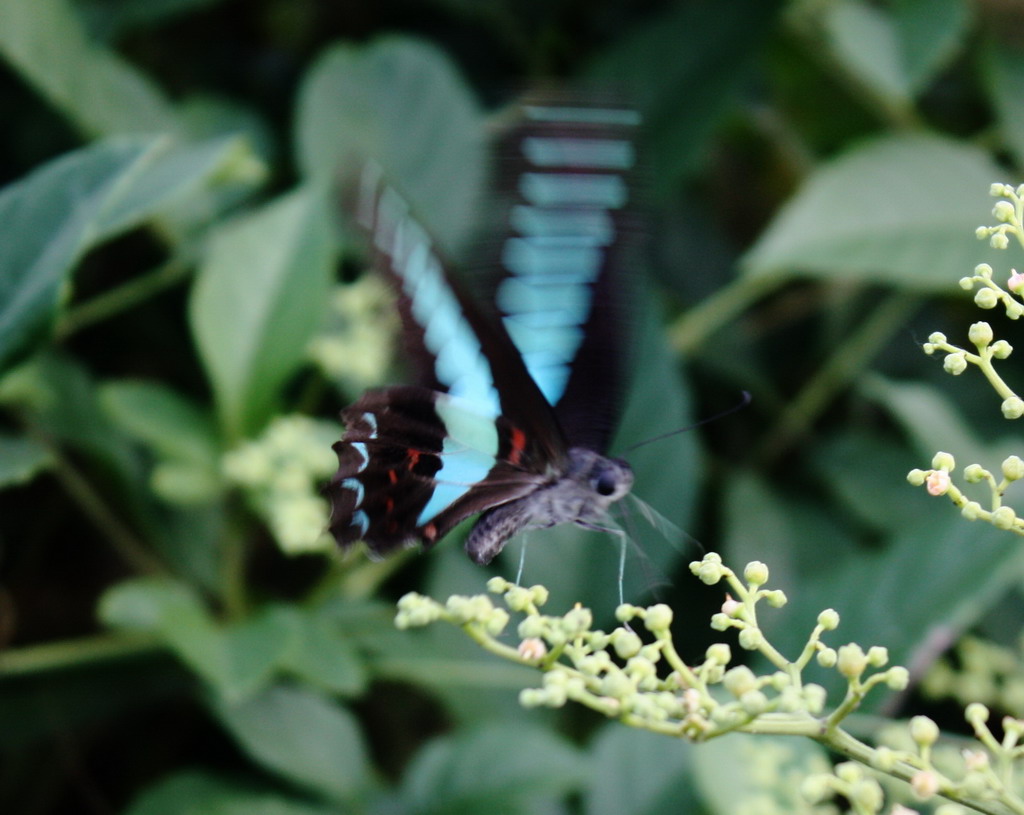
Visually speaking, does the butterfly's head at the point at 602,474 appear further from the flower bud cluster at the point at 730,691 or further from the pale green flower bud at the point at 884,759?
the pale green flower bud at the point at 884,759

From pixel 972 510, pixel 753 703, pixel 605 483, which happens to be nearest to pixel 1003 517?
pixel 972 510

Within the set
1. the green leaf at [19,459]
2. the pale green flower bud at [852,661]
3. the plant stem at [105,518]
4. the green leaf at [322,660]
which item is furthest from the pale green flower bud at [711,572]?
the plant stem at [105,518]

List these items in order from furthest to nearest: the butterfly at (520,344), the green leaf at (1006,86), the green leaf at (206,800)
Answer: the green leaf at (1006,86), the green leaf at (206,800), the butterfly at (520,344)

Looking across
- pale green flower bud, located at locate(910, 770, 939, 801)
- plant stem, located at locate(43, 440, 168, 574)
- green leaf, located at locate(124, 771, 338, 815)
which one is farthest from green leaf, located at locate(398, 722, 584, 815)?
pale green flower bud, located at locate(910, 770, 939, 801)

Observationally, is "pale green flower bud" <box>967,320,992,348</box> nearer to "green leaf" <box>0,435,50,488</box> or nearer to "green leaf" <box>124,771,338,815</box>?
"green leaf" <box>0,435,50,488</box>

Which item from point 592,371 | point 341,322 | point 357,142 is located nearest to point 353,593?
point 341,322
